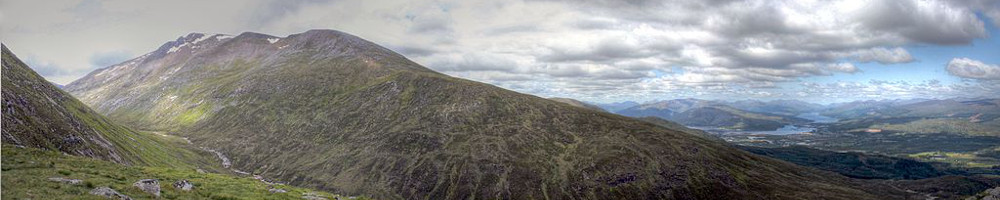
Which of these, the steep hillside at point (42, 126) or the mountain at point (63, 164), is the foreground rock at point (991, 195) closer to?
the mountain at point (63, 164)

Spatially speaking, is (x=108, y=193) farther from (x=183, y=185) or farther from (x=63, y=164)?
(x=63, y=164)

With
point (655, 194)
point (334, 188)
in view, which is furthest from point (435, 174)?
point (655, 194)

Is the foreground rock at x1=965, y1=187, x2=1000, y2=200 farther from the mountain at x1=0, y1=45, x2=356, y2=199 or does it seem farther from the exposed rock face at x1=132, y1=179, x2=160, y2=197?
the exposed rock face at x1=132, y1=179, x2=160, y2=197

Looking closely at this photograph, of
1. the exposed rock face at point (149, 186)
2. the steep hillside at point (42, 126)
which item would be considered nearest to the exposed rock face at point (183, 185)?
the exposed rock face at point (149, 186)

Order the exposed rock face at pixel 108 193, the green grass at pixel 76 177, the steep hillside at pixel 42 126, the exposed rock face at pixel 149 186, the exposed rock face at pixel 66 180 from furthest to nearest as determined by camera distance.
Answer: the steep hillside at pixel 42 126
the exposed rock face at pixel 149 186
the exposed rock face at pixel 66 180
the exposed rock face at pixel 108 193
the green grass at pixel 76 177

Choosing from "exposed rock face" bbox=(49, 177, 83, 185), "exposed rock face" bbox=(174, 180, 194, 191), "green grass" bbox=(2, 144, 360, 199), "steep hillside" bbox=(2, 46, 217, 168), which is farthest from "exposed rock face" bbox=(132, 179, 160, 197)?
"steep hillside" bbox=(2, 46, 217, 168)

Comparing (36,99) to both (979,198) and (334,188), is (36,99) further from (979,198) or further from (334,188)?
(979,198)

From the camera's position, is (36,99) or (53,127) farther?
(36,99)

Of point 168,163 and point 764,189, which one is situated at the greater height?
point 168,163
